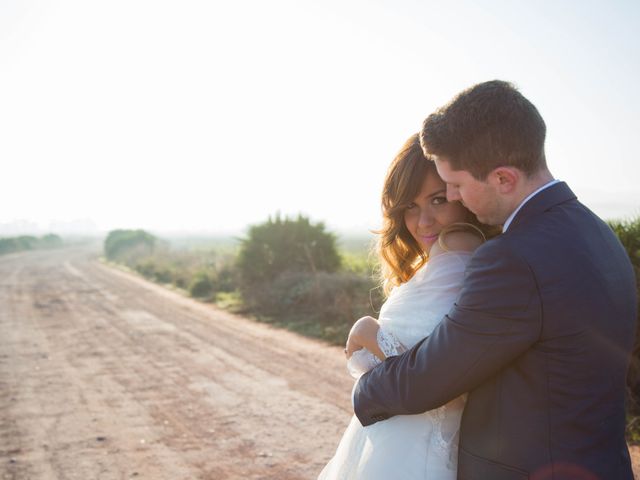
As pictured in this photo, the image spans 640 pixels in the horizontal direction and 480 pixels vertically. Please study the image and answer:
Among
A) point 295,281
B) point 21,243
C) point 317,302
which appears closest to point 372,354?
point 317,302

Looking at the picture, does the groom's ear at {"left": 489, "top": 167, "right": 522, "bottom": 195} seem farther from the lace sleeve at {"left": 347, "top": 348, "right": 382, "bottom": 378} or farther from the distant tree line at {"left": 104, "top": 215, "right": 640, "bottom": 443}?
the distant tree line at {"left": 104, "top": 215, "right": 640, "bottom": 443}

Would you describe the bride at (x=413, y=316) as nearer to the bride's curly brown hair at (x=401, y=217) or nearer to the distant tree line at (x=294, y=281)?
the bride's curly brown hair at (x=401, y=217)

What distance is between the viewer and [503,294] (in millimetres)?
1426

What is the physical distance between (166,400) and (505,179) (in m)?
5.80

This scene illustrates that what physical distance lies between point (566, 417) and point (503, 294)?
15.4 inches

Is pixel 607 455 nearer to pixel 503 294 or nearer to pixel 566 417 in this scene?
pixel 566 417

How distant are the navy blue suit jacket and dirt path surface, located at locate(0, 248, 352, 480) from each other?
325 centimetres

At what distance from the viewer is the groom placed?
142cm

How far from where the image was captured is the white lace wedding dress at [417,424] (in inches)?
72.1

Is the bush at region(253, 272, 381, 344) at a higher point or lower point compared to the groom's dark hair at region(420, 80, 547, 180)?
lower

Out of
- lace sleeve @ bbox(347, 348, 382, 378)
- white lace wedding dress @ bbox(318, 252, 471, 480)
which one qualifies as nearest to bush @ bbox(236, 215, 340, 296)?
lace sleeve @ bbox(347, 348, 382, 378)

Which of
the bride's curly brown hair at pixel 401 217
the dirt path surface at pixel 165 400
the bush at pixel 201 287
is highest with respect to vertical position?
the bride's curly brown hair at pixel 401 217

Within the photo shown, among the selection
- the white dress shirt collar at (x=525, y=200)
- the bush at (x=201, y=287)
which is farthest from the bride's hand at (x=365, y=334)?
the bush at (x=201, y=287)

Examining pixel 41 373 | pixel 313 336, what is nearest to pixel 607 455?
pixel 41 373
